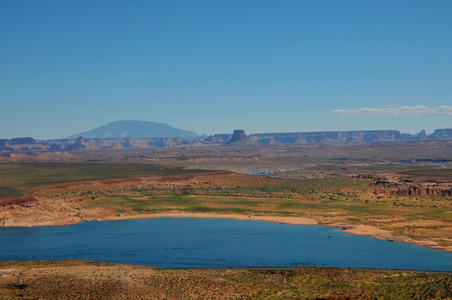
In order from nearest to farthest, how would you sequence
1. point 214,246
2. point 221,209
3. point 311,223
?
point 214,246, point 311,223, point 221,209

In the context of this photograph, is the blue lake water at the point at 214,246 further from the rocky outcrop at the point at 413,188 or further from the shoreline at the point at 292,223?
the rocky outcrop at the point at 413,188

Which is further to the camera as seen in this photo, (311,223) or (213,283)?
(311,223)

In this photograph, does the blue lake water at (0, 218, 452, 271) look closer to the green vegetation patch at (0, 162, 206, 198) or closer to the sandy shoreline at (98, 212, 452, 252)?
the sandy shoreline at (98, 212, 452, 252)

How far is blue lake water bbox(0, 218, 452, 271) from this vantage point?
61.8 m

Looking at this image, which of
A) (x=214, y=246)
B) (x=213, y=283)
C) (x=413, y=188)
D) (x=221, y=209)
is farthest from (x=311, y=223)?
(x=213, y=283)

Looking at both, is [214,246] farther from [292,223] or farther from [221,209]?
[221,209]

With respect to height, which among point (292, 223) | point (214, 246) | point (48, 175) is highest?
point (48, 175)

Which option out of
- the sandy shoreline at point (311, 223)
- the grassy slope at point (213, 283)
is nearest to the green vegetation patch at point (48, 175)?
the sandy shoreline at point (311, 223)

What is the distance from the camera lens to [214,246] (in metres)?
70.9

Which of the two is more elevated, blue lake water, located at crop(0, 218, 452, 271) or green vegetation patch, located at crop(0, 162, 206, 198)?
green vegetation patch, located at crop(0, 162, 206, 198)

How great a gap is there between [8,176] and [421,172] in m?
128

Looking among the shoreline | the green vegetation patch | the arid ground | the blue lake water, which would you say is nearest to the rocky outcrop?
the arid ground

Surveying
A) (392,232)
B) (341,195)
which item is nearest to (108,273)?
(392,232)

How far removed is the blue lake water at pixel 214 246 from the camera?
203ft
